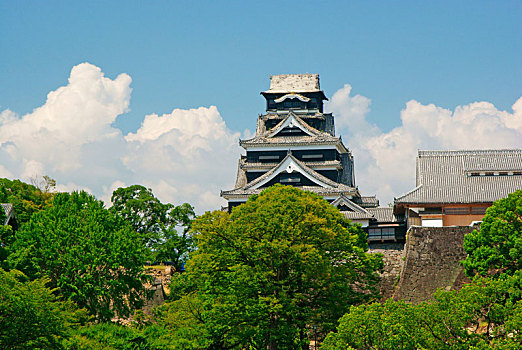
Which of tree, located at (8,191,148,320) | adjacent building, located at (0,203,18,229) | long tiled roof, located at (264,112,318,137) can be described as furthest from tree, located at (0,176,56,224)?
long tiled roof, located at (264,112,318,137)

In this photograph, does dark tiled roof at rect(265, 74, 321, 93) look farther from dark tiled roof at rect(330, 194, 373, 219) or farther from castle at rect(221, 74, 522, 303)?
dark tiled roof at rect(330, 194, 373, 219)

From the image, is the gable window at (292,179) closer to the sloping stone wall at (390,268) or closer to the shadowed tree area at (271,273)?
the sloping stone wall at (390,268)

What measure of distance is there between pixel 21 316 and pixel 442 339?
12.6 meters

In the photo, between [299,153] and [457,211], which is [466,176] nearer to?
[457,211]

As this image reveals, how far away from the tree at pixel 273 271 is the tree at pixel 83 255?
5.29 meters

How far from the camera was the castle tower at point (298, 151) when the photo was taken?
46.5 metres

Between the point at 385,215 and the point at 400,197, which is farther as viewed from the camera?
the point at 385,215

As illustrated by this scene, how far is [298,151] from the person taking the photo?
4984 cm

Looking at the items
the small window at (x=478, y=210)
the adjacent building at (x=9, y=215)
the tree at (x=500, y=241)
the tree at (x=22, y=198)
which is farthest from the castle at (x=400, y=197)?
the adjacent building at (x=9, y=215)

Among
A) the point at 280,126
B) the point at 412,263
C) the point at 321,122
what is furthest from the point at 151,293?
the point at 321,122

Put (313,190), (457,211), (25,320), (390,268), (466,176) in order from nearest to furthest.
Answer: (25,320)
(390,268)
(457,211)
(466,176)
(313,190)

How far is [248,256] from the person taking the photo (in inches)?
1110

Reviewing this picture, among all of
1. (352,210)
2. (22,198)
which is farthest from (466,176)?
(22,198)

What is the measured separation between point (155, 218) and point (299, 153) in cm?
1033
